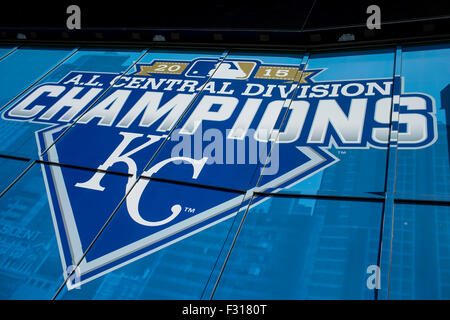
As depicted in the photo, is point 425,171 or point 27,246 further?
point 27,246

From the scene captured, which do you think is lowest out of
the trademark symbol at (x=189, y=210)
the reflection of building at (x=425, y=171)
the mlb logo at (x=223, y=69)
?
the trademark symbol at (x=189, y=210)

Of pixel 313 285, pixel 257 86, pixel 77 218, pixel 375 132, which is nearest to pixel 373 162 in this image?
pixel 375 132

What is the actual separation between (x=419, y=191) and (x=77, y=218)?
315cm

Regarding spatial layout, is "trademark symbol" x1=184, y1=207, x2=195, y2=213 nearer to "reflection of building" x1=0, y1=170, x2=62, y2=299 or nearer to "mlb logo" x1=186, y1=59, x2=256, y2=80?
"reflection of building" x1=0, y1=170, x2=62, y2=299

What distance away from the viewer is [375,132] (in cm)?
393

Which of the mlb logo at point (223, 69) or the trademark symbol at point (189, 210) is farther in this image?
the mlb logo at point (223, 69)

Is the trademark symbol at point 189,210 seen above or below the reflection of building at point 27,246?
above

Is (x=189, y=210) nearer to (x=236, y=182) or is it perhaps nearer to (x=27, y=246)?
(x=236, y=182)

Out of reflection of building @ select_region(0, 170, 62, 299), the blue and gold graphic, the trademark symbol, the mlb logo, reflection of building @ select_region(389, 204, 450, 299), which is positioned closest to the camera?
reflection of building @ select_region(389, 204, 450, 299)

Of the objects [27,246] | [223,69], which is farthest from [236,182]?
[223,69]

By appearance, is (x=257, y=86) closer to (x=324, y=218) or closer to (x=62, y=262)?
(x=324, y=218)

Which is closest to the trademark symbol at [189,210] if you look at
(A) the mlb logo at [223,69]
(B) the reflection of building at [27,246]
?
(B) the reflection of building at [27,246]

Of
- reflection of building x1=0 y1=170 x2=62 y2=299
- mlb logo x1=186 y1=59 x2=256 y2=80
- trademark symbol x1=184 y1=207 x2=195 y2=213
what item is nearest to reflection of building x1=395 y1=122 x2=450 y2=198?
trademark symbol x1=184 y1=207 x2=195 y2=213

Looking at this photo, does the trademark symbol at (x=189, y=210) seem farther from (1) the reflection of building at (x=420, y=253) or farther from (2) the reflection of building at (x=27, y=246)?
(1) the reflection of building at (x=420, y=253)
